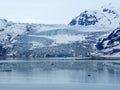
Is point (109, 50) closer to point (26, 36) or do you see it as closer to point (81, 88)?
point (26, 36)

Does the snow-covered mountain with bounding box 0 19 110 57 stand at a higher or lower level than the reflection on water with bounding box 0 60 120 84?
higher

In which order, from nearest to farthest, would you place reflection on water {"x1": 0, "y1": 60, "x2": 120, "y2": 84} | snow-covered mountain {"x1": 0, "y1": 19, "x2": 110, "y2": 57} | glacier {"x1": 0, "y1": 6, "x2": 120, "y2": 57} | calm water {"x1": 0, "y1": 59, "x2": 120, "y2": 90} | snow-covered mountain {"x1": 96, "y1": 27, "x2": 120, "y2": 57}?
1. calm water {"x1": 0, "y1": 59, "x2": 120, "y2": 90}
2. reflection on water {"x1": 0, "y1": 60, "x2": 120, "y2": 84}
3. snow-covered mountain {"x1": 0, "y1": 19, "x2": 110, "y2": 57}
4. glacier {"x1": 0, "y1": 6, "x2": 120, "y2": 57}
5. snow-covered mountain {"x1": 96, "y1": 27, "x2": 120, "y2": 57}

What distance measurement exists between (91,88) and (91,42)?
139820mm

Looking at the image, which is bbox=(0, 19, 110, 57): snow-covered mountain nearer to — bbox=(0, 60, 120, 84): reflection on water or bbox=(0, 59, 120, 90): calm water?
bbox=(0, 60, 120, 84): reflection on water

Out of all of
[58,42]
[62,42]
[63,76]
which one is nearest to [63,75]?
[63,76]

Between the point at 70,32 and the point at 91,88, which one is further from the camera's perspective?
the point at 70,32

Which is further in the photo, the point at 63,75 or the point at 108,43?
the point at 108,43

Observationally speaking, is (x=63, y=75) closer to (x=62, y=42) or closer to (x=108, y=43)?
(x=62, y=42)

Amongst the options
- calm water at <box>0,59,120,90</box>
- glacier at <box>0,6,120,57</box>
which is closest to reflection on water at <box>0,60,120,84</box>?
calm water at <box>0,59,120,90</box>

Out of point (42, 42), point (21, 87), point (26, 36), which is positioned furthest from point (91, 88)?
point (26, 36)

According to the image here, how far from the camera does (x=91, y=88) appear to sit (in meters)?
52.8

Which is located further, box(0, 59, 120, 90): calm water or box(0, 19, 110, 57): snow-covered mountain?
box(0, 19, 110, 57): snow-covered mountain

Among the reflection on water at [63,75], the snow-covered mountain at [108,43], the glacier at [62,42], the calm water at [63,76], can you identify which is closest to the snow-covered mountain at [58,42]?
the glacier at [62,42]

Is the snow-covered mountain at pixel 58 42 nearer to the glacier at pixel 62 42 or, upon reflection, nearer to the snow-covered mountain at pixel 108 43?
the glacier at pixel 62 42
